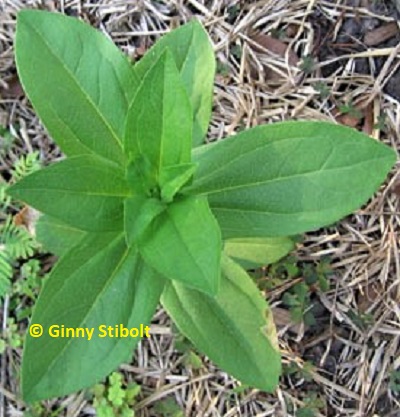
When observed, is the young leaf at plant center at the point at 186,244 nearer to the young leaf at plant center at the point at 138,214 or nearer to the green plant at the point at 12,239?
the young leaf at plant center at the point at 138,214

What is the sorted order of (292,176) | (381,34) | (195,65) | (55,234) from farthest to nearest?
(381,34) < (55,234) < (195,65) < (292,176)

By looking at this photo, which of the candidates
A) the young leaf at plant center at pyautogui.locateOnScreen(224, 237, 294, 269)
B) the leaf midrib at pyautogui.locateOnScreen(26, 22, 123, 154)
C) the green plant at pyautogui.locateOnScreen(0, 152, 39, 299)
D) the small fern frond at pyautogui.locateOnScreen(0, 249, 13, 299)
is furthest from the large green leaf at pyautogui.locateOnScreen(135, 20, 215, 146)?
the small fern frond at pyautogui.locateOnScreen(0, 249, 13, 299)

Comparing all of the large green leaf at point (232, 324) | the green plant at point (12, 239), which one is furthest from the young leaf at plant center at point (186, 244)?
the green plant at point (12, 239)

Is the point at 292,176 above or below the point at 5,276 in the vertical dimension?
above

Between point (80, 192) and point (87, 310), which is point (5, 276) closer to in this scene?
point (87, 310)

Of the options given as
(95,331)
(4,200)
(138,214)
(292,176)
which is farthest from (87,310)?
(4,200)

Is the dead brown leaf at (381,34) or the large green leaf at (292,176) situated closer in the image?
the large green leaf at (292,176)

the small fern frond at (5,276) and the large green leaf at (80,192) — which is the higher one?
the large green leaf at (80,192)
